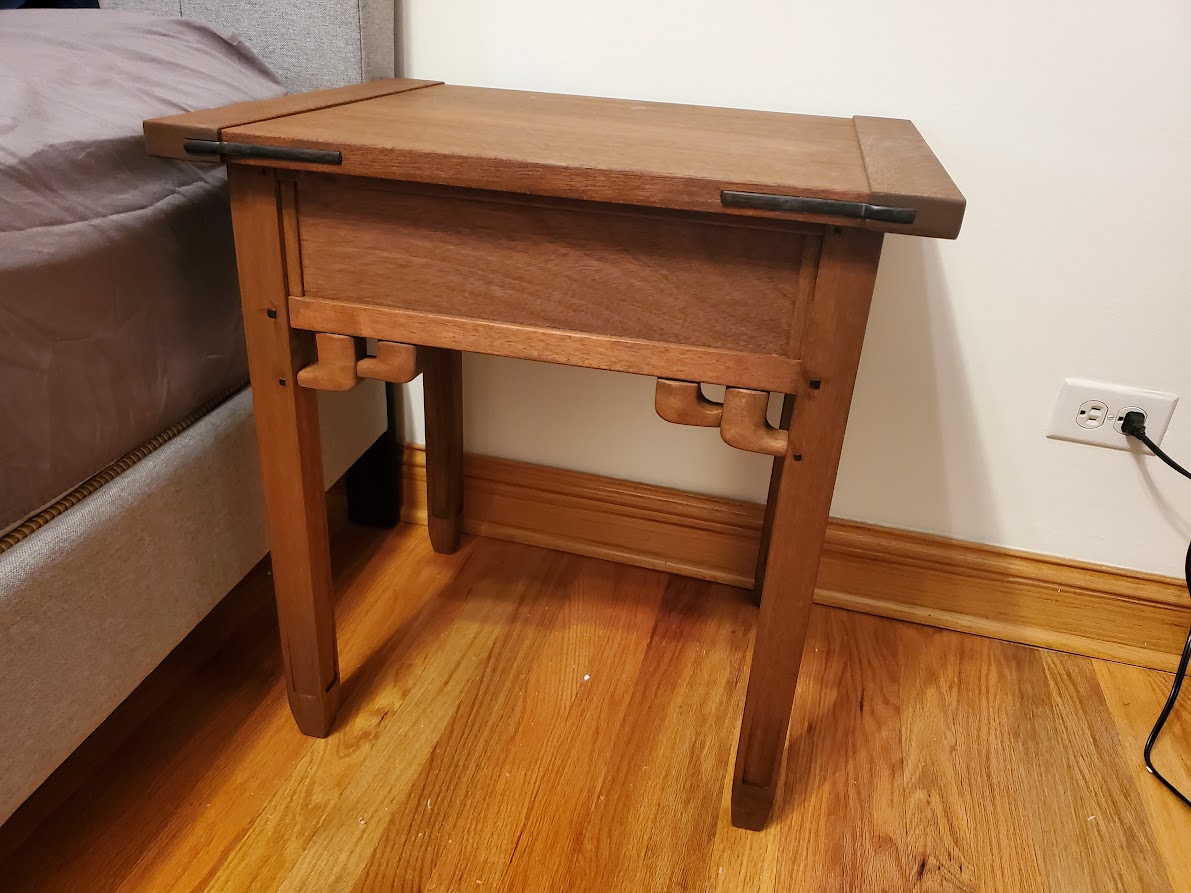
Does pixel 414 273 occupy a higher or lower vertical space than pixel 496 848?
higher

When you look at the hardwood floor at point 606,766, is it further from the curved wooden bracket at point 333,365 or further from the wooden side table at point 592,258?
the curved wooden bracket at point 333,365

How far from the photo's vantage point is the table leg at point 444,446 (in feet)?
3.39

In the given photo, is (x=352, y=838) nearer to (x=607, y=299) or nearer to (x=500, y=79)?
(x=607, y=299)

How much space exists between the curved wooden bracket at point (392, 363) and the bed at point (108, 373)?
0.18 meters

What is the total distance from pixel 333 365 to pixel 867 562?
71 centimetres

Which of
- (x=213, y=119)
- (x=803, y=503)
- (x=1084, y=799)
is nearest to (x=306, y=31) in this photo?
(x=213, y=119)

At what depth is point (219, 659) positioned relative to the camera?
0.95 m

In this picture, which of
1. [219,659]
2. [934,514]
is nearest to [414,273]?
[219,659]

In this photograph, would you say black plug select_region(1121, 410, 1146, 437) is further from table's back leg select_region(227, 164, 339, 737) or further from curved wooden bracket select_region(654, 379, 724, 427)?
table's back leg select_region(227, 164, 339, 737)

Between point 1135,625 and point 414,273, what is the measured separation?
932 millimetres

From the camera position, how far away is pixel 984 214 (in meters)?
0.91

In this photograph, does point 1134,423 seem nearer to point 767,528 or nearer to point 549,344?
point 767,528

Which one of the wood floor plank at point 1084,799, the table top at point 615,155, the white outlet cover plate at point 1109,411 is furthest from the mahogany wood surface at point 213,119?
the wood floor plank at point 1084,799

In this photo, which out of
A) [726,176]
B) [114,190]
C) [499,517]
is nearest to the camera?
[726,176]
